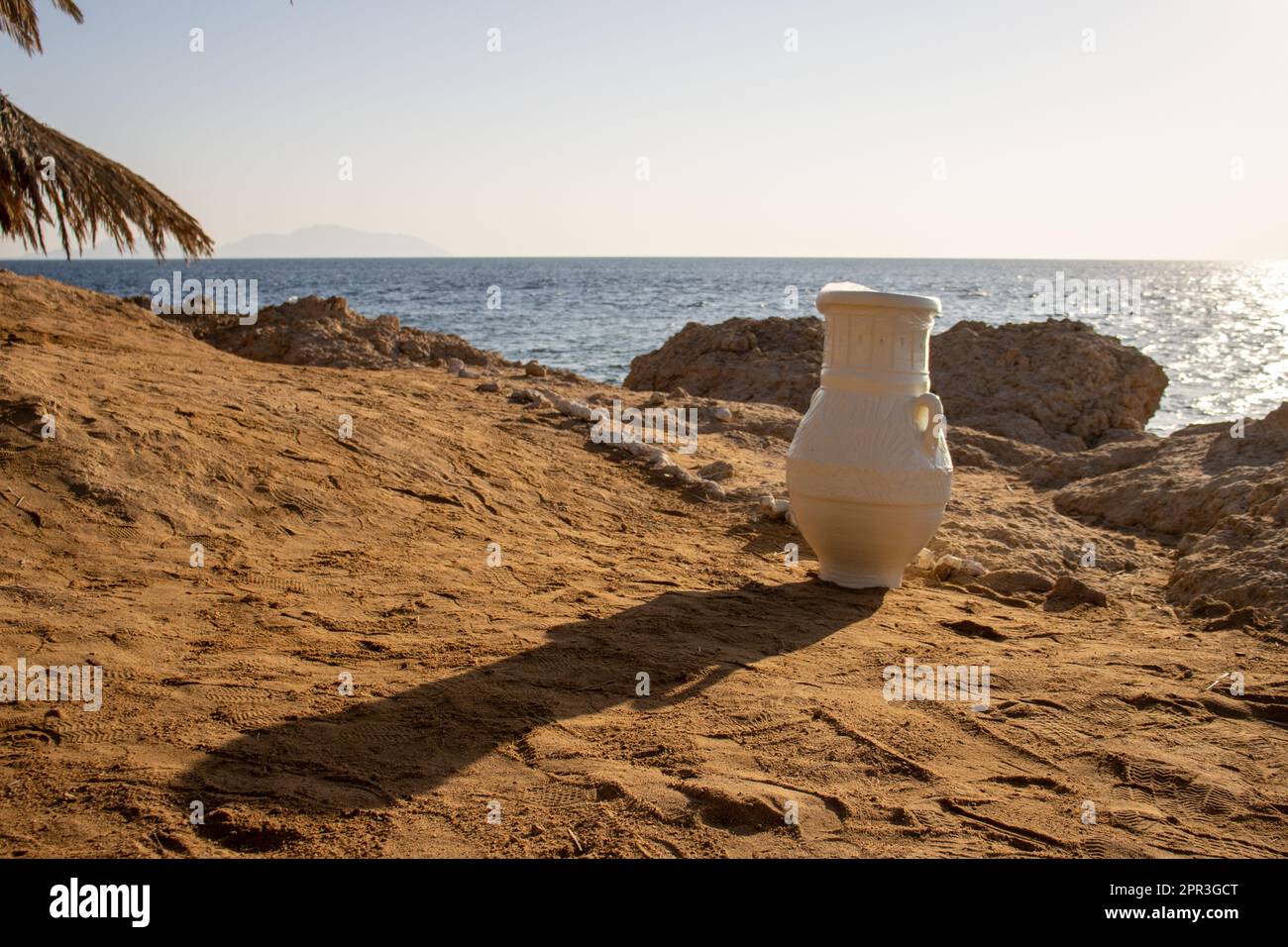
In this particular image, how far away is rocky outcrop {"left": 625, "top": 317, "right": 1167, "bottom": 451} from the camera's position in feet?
35.6

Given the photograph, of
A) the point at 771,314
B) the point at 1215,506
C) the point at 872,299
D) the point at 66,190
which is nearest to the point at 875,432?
the point at 872,299

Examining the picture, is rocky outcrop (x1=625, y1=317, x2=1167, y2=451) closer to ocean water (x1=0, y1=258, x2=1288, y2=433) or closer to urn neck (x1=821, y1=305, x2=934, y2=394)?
ocean water (x1=0, y1=258, x2=1288, y2=433)

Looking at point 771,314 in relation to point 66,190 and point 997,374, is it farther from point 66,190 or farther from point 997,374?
point 66,190

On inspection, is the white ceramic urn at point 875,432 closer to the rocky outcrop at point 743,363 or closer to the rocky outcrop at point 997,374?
the rocky outcrop at point 997,374

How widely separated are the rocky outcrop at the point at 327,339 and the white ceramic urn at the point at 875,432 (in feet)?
20.7

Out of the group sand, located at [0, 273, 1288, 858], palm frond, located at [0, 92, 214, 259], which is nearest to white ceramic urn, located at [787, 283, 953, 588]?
sand, located at [0, 273, 1288, 858]

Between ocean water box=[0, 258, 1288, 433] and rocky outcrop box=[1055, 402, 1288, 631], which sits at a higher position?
ocean water box=[0, 258, 1288, 433]

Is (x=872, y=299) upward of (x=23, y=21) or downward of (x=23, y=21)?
downward

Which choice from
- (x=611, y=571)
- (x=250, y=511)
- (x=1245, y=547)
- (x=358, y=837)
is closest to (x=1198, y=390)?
(x=1245, y=547)

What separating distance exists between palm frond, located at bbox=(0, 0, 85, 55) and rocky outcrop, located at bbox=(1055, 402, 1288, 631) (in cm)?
849

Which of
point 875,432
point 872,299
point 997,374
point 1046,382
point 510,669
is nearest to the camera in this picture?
point 510,669

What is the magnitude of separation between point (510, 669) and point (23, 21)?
6.78 metres

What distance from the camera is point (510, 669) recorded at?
13.0ft

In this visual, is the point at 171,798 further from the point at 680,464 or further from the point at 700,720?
the point at 680,464
